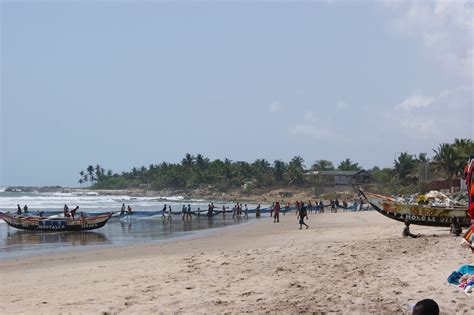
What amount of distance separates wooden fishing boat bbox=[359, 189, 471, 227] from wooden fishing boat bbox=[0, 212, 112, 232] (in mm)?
17761

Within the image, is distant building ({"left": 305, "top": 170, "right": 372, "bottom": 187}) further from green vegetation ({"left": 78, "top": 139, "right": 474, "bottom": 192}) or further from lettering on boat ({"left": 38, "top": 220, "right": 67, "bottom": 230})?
lettering on boat ({"left": 38, "top": 220, "right": 67, "bottom": 230})

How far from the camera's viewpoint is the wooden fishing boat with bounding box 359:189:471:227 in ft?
66.0

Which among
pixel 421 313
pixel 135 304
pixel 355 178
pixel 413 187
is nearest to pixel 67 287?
pixel 135 304

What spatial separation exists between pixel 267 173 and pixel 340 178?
2416 cm

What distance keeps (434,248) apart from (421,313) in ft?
33.1

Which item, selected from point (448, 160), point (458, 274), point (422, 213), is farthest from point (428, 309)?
point (448, 160)

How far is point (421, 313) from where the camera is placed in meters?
3.96

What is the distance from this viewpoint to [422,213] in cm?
2088

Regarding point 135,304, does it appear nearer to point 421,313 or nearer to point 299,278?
point 299,278

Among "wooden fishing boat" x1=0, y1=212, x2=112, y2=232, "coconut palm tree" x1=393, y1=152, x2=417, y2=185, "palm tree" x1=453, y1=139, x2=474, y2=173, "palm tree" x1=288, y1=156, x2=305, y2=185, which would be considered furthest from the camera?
"palm tree" x1=288, y1=156, x2=305, y2=185

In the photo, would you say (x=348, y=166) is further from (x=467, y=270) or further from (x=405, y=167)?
(x=467, y=270)

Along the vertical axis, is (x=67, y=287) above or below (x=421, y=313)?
below

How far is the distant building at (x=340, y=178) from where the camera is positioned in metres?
91.2

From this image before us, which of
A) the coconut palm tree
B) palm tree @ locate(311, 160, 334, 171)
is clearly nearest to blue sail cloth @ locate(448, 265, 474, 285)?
the coconut palm tree
